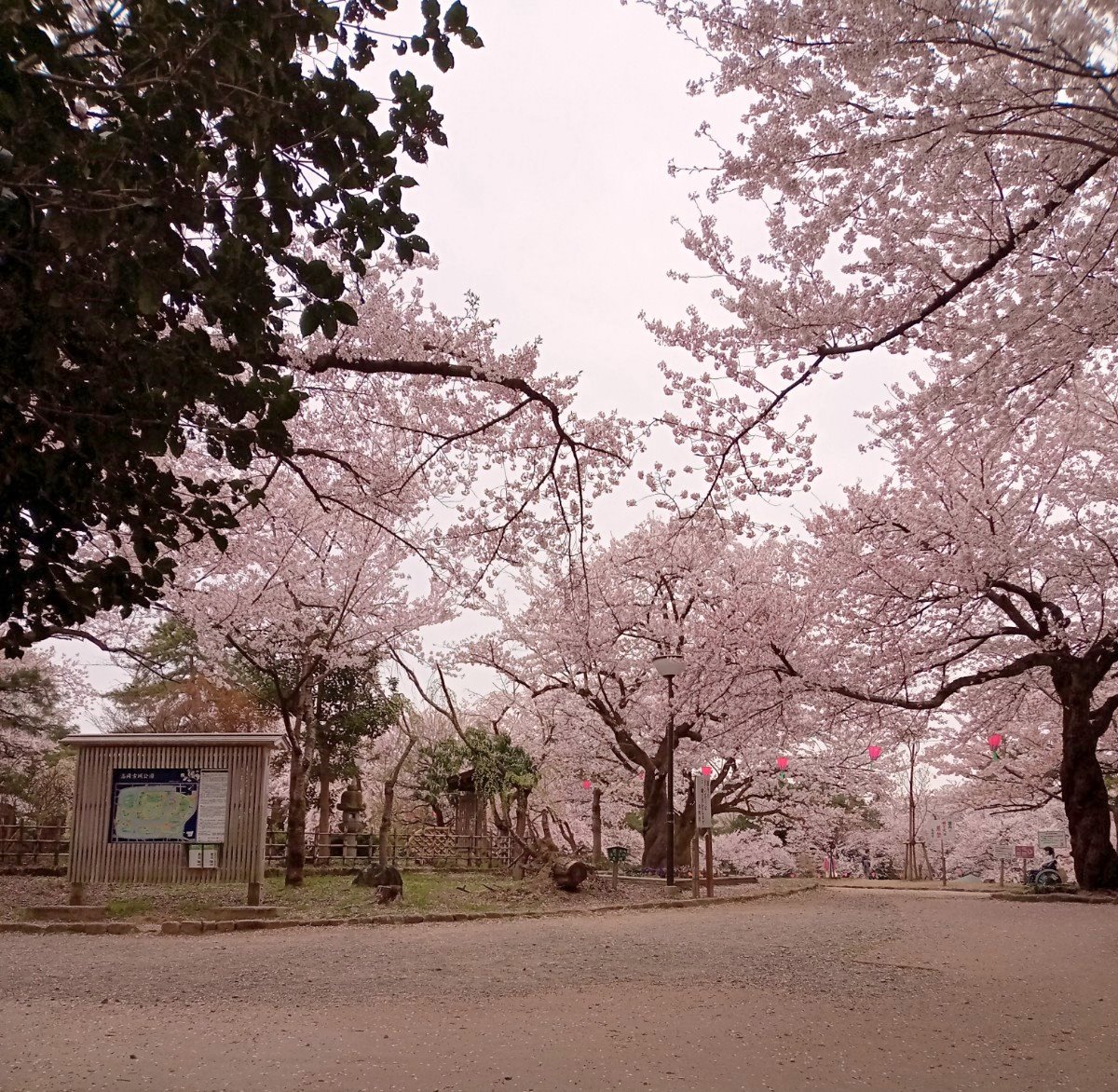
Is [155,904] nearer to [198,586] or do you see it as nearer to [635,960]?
[198,586]

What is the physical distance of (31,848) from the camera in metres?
14.0

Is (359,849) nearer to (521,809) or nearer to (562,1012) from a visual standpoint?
(521,809)

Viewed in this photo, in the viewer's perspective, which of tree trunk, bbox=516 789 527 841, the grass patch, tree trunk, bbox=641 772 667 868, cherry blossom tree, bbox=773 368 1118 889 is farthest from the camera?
tree trunk, bbox=516 789 527 841

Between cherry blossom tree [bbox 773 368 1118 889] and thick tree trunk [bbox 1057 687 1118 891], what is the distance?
2 cm

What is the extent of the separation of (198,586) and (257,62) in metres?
12.4

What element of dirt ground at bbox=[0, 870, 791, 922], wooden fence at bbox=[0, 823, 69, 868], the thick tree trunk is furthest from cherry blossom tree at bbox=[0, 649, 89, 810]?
the thick tree trunk

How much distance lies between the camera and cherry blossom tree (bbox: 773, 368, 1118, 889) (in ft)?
37.4

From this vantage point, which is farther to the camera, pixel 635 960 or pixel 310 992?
pixel 635 960

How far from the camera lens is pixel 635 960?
6219mm

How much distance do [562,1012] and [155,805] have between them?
6529 mm

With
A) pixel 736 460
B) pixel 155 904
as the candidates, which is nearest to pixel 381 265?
pixel 736 460

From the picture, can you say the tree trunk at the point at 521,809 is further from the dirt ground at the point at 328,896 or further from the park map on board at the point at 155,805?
the park map on board at the point at 155,805

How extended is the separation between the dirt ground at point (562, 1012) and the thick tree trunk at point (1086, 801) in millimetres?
4151

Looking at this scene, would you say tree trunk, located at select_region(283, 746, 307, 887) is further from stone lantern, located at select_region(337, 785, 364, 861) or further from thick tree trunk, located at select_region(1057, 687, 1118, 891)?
thick tree trunk, located at select_region(1057, 687, 1118, 891)
